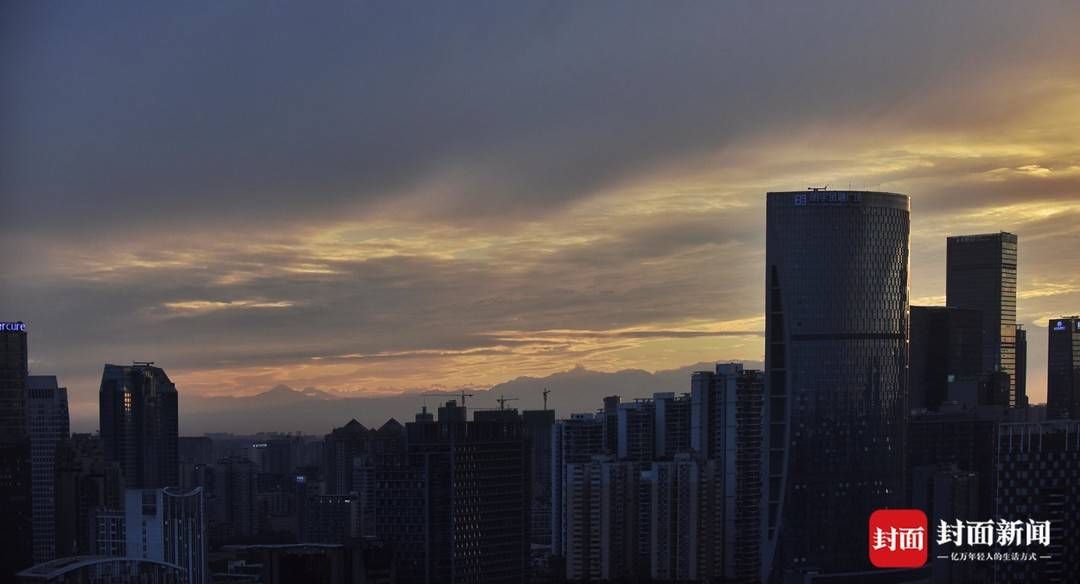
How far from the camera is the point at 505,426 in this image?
1533 cm

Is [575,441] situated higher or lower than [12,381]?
lower

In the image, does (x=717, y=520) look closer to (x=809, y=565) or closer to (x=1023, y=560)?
(x=809, y=565)

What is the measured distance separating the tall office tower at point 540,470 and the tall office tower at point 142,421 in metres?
5.16

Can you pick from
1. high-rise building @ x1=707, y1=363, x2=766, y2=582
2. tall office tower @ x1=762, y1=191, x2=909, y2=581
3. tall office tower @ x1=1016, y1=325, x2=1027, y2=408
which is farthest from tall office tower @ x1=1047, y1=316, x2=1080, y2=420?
high-rise building @ x1=707, y1=363, x2=766, y2=582

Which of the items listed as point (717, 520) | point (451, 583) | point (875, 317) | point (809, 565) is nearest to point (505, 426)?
point (451, 583)

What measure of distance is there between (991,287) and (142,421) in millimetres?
14337

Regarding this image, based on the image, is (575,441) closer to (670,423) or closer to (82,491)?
(670,423)

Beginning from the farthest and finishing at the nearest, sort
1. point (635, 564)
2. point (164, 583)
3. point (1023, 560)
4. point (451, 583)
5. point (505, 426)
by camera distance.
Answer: point (635, 564), point (505, 426), point (451, 583), point (164, 583), point (1023, 560)

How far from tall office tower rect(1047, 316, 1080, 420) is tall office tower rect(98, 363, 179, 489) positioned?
1287 centimetres

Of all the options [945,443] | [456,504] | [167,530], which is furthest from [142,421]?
[945,443]

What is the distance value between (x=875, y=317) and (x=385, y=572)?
8.25 metres

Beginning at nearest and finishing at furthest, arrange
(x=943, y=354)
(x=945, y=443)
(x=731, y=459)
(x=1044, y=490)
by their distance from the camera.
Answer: (x=1044, y=490) < (x=731, y=459) < (x=945, y=443) < (x=943, y=354)

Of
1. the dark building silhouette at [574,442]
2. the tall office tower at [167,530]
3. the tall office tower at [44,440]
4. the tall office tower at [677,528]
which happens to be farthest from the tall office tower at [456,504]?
the tall office tower at [44,440]

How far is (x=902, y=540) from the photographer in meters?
11.7
